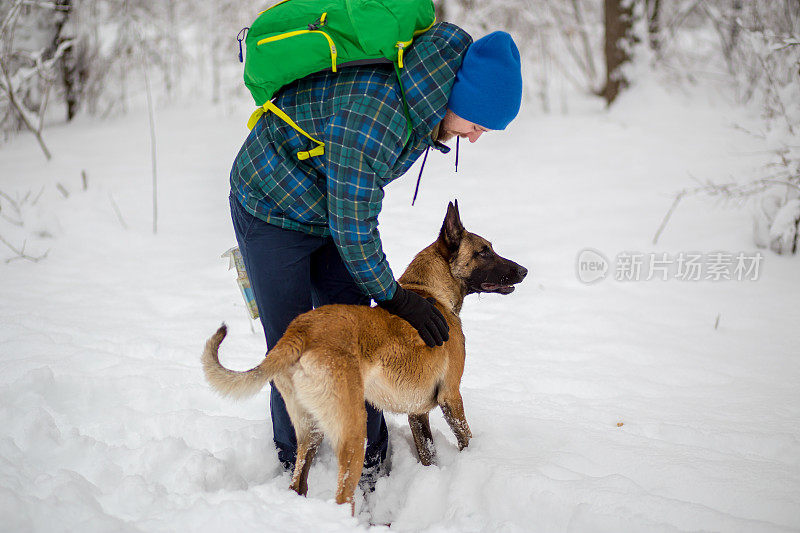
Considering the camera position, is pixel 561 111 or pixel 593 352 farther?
pixel 561 111

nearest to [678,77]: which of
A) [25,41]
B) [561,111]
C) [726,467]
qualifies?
[561,111]

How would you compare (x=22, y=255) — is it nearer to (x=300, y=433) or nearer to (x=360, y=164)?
(x=300, y=433)

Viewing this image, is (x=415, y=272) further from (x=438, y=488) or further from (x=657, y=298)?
(x=657, y=298)

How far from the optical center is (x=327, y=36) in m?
1.89

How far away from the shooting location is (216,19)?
1258 cm

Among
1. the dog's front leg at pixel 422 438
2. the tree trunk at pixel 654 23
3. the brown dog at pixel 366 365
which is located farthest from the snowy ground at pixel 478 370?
the tree trunk at pixel 654 23

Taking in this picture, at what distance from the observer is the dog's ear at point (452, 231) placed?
2.91 m

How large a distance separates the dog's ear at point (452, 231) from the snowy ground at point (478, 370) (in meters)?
1.08

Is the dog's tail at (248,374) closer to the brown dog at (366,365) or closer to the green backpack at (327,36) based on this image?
the brown dog at (366,365)

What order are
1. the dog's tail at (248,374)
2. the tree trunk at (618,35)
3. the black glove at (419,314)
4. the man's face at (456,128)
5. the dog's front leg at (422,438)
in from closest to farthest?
the dog's tail at (248,374) → the man's face at (456,128) → the black glove at (419,314) → the dog's front leg at (422,438) → the tree trunk at (618,35)

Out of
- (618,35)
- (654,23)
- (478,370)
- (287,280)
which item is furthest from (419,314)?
(654,23)

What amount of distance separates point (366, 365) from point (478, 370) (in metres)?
1.81

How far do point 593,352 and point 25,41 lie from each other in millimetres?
10513

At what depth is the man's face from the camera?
2102 millimetres
